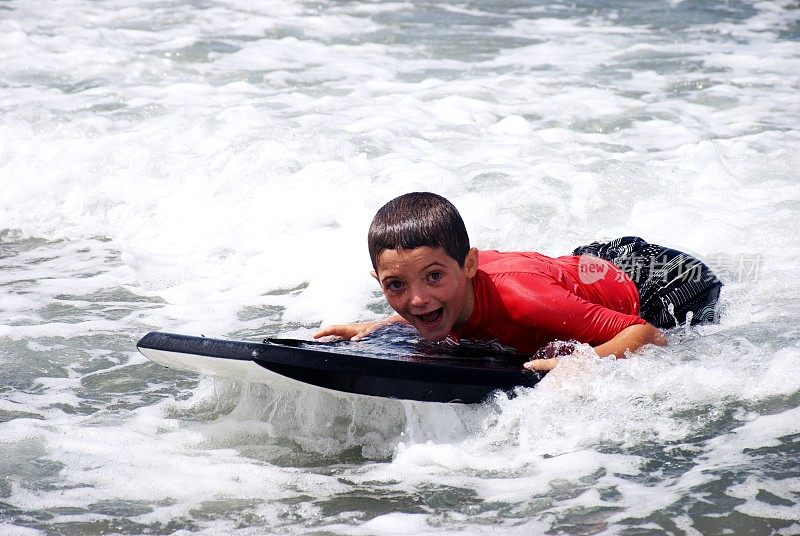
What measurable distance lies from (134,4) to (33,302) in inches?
330

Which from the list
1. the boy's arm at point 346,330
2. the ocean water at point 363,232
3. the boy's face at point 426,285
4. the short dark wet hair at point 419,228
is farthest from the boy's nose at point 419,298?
the boy's arm at point 346,330

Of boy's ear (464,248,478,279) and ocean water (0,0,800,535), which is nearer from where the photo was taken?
ocean water (0,0,800,535)

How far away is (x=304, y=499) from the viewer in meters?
3.17

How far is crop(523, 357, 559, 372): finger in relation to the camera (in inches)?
141

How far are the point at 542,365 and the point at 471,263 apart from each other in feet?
1.41

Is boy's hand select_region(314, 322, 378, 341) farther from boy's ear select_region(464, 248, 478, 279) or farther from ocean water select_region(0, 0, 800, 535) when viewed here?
boy's ear select_region(464, 248, 478, 279)

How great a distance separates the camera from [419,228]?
3.51m

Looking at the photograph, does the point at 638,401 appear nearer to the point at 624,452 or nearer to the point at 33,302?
the point at 624,452

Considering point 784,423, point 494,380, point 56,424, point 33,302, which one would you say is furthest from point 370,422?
point 33,302

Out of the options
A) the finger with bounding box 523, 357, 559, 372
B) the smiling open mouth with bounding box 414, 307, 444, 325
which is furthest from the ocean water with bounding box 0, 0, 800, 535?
the smiling open mouth with bounding box 414, 307, 444, 325

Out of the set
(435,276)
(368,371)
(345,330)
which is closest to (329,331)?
(345,330)

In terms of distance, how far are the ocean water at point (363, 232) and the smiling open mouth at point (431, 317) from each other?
12.0 inches

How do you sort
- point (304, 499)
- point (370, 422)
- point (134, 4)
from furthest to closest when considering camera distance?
point (134, 4), point (370, 422), point (304, 499)

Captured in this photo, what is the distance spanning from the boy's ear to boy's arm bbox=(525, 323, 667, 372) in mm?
370
